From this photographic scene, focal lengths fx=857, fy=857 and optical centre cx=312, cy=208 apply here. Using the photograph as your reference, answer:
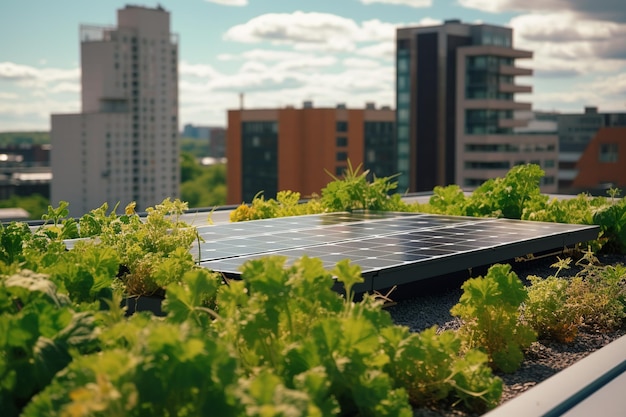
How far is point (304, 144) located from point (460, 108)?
71.7ft

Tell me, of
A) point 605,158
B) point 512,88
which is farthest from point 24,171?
point 605,158

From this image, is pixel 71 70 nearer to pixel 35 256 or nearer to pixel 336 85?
pixel 336 85

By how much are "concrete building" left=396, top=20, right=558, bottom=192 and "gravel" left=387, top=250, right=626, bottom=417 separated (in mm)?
87132

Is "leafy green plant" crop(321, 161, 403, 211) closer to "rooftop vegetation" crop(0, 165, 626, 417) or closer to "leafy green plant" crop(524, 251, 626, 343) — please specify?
"leafy green plant" crop(524, 251, 626, 343)

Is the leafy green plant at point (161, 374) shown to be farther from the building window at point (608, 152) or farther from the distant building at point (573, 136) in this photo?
the distant building at point (573, 136)

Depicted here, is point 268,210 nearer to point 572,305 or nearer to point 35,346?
point 572,305

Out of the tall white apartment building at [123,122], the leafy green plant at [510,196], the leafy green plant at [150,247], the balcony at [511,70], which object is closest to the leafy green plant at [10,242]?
the leafy green plant at [150,247]

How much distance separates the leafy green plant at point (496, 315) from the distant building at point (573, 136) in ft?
346

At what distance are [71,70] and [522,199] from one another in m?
132

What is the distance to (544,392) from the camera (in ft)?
13.6

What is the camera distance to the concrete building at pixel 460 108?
94812mm

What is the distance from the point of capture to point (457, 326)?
642cm

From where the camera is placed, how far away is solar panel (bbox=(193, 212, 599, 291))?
22.2ft

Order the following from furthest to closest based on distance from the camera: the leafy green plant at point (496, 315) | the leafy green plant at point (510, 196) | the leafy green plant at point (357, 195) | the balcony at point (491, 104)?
the balcony at point (491, 104) → the leafy green plant at point (357, 195) → the leafy green plant at point (510, 196) → the leafy green plant at point (496, 315)
